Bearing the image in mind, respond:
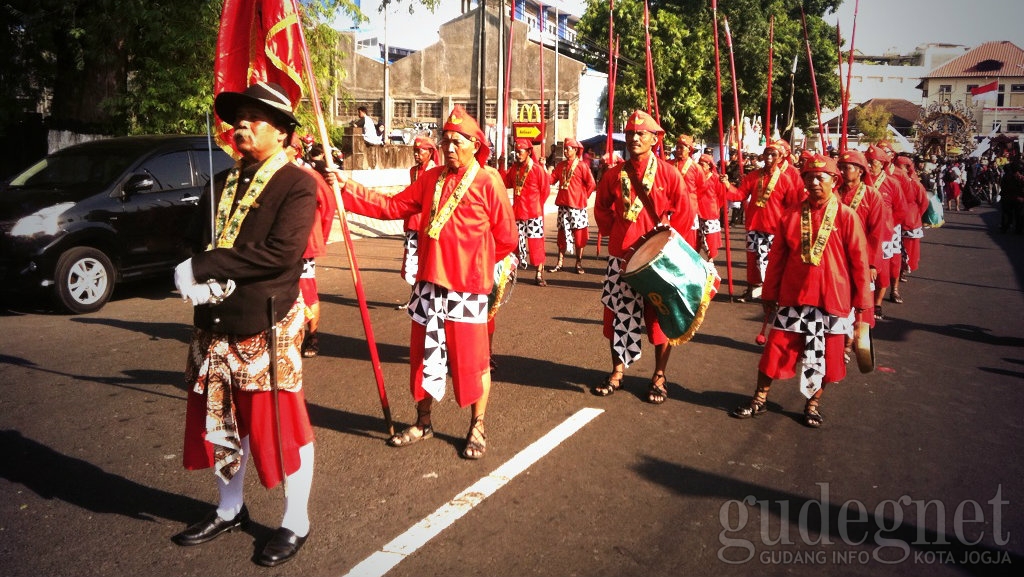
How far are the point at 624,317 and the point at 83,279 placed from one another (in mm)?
6117

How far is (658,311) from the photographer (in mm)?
6062

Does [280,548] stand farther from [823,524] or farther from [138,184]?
[138,184]

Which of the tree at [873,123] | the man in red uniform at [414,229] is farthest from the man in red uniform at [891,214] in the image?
the tree at [873,123]

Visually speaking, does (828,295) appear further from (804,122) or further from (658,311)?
(804,122)

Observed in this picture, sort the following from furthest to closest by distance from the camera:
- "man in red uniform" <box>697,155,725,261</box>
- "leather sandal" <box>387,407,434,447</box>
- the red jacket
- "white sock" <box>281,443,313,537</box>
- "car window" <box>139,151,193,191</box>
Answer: "man in red uniform" <box>697,155,725,261</box>, "car window" <box>139,151,193,191</box>, "leather sandal" <box>387,407,434,447</box>, the red jacket, "white sock" <box>281,443,313,537</box>

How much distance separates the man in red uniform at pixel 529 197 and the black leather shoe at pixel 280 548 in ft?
28.3

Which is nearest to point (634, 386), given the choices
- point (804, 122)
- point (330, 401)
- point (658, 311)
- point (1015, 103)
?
point (658, 311)

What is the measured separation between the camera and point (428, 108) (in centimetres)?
4550

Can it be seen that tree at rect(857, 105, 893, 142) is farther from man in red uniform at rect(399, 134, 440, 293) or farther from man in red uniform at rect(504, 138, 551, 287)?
man in red uniform at rect(399, 134, 440, 293)

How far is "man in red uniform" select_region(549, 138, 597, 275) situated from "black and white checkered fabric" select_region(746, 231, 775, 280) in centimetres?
359

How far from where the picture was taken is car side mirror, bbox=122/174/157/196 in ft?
29.6

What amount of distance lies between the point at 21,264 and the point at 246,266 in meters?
6.41

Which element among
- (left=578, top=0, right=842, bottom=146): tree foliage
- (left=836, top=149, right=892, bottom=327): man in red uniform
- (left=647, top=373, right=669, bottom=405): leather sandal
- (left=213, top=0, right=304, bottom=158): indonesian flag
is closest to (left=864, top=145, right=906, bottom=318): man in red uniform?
(left=836, top=149, right=892, bottom=327): man in red uniform

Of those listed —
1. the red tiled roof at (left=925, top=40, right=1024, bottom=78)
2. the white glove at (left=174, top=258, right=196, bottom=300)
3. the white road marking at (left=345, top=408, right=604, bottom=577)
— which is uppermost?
the red tiled roof at (left=925, top=40, right=1024, bottom=78)
